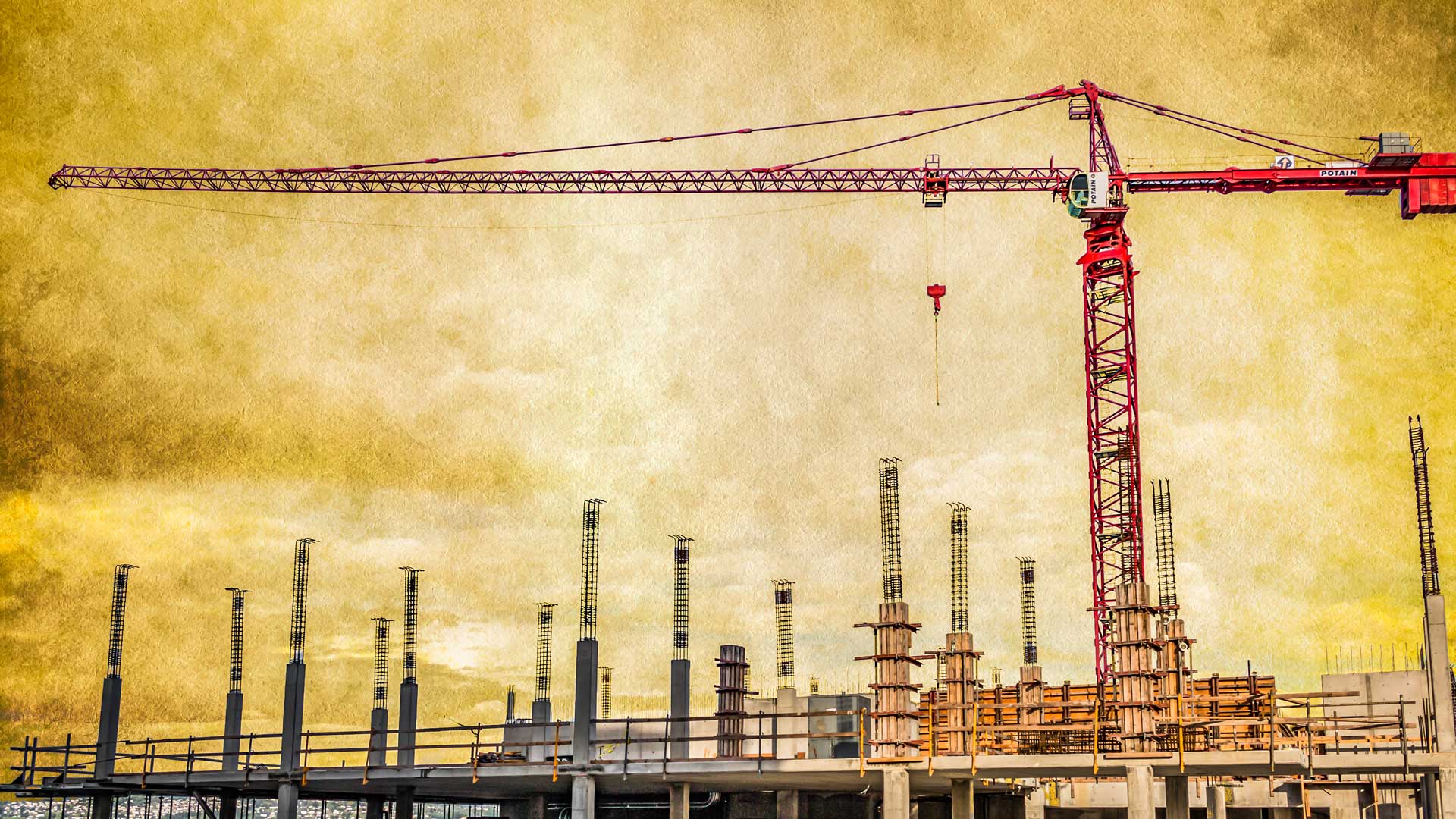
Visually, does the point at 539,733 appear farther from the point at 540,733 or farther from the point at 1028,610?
the point at 1028,610

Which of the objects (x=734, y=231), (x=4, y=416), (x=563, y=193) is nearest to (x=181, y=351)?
(x=4, y=416)

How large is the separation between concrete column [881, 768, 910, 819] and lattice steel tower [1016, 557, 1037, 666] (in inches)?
919

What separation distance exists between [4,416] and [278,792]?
72.6 feet

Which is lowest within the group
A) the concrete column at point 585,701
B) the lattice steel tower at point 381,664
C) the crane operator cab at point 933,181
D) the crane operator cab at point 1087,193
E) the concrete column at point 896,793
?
the concrete column at point 896,793

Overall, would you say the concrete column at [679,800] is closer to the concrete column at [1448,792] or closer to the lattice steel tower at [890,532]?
the lattice steel tower at [890,532]

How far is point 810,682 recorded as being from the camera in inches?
2970

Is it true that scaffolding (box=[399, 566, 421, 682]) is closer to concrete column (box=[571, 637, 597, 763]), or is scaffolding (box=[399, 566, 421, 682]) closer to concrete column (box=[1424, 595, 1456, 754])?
concrete column (box=[571, 637, 597, 763])

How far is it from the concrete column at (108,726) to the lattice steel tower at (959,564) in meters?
28.0

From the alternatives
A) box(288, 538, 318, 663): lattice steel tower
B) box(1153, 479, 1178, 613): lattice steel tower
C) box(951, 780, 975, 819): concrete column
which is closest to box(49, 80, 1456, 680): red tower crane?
box(1153, 479, 1178, 613): lattice steel tower

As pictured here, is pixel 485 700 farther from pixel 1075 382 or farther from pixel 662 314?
pixel 1075 382

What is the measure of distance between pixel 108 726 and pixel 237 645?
17.8 ft

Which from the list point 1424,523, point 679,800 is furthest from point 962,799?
point 1424,523

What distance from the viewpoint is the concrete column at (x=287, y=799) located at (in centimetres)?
4472

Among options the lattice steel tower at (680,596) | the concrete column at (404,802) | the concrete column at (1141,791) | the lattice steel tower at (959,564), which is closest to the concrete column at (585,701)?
the lattice steel tower at (680,596)
